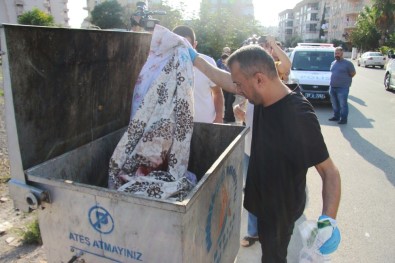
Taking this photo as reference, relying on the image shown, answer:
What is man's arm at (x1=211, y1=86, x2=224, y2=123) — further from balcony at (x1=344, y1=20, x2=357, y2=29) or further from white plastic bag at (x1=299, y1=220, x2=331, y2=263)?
balcony at (x1=344, y1=20, x2=357, y2=29)

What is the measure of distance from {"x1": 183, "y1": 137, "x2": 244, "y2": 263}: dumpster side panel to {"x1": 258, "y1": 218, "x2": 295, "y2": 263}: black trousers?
265 millimetres

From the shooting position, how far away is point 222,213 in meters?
2.06

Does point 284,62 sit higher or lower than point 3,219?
higher

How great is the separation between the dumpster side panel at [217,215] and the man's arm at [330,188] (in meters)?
0.55

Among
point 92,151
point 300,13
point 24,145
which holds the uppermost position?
point 300,13

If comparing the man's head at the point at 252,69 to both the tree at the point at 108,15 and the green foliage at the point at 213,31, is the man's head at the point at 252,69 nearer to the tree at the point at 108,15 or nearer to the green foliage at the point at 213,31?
the green foliage at the point at 213,31

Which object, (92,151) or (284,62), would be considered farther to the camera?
(284,62)

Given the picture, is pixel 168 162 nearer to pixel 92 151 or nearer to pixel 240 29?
pixel 92 151

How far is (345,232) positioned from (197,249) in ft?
8.27

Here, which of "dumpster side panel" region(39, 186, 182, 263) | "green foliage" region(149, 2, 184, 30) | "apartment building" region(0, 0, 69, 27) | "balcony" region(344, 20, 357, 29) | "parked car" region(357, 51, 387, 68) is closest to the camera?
"dumpster side panel" region(39, 186, 182, 263)

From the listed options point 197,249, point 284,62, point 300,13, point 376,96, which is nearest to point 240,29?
point 376,96

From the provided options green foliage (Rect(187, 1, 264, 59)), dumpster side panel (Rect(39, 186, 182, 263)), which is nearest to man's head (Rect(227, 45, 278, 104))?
dumpster side panel (Rect(39, 186, 182, 263))

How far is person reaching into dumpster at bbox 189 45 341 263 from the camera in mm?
1679

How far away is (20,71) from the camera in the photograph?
5.36ft
